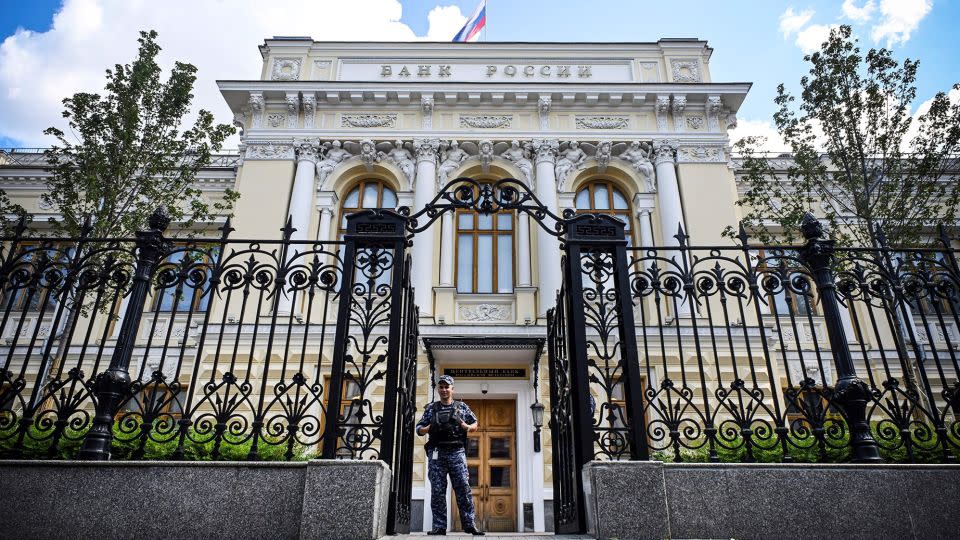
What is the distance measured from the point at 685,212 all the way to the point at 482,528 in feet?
32.4

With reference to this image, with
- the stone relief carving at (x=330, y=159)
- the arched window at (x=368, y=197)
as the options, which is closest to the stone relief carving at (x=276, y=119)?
the stone relief carving at (x=330, y=159)

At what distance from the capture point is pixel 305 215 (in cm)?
1566

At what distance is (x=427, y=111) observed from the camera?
17234 mm

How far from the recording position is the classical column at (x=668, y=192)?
51.2 feet

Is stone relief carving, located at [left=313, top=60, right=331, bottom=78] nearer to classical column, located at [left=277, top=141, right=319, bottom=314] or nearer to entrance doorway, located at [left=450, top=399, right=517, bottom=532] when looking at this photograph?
classical column, located at [left=277, top=141, right=319, bottom=314]

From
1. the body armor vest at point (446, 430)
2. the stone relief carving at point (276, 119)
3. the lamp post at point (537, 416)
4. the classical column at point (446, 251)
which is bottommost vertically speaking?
the body armor vest at point (446, 430)

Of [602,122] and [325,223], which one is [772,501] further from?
[602,122]

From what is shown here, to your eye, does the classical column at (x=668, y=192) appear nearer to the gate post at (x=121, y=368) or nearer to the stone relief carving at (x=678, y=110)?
the stone relief carving at (x=678, y=110)

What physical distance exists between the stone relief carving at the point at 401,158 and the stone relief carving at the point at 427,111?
1.00 metres

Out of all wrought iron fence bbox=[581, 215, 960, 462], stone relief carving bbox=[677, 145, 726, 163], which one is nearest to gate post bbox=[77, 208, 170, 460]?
wrought iron fence bbox=[581, 215, 960, 462]

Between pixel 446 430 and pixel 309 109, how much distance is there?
13.6 metres

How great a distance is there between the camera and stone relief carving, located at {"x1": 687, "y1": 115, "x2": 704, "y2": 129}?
1716 cm

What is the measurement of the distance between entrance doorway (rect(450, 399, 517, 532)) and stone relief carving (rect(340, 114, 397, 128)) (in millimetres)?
8675

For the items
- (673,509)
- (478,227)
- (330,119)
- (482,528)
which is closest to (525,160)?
(478,227)
